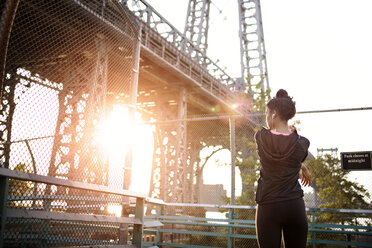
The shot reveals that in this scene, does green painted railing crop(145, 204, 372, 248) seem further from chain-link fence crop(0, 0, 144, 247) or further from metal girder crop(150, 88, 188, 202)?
metal girder crop(150, 88, 188, 202)

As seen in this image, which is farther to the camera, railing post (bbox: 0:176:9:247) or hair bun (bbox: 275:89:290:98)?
hair bun (bbox: 275:89:290:98)

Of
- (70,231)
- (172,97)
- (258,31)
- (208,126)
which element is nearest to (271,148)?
(70,231)

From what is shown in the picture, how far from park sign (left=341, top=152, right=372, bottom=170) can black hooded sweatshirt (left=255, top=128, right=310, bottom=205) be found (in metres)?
4.93

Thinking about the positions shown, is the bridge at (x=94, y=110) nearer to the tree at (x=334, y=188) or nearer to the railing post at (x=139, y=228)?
the railing post at (x=139, y=228)

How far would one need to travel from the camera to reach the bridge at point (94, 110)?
9.89ft

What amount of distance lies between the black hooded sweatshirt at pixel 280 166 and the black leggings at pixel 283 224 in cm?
6

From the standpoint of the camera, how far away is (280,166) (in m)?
2.21

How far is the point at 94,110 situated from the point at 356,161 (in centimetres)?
730

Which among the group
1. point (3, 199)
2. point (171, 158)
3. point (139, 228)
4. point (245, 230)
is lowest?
point (245, 230)

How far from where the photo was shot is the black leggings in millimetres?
2074

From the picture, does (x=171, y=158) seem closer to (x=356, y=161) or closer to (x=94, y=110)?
(x=94, y=110)

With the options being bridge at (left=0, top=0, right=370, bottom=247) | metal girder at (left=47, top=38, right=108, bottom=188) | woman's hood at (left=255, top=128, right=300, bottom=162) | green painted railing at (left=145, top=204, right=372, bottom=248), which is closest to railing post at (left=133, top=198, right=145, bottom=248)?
bridge at (left=0, top=0, right=370, bottom=247)

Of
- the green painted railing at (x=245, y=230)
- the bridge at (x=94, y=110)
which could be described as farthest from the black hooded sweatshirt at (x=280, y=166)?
the green painted railing at (x=245, y=230)

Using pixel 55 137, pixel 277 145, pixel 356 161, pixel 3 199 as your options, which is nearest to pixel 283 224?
pixel 277 145
